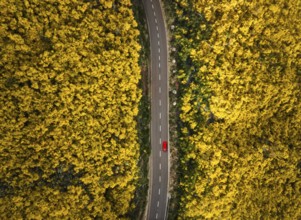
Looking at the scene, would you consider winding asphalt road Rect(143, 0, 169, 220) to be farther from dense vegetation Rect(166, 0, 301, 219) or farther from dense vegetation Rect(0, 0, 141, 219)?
dense vegetation Rect(0, 0, 141, 219)

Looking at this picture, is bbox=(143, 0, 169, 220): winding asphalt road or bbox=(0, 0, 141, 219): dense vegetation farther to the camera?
bbox=(143, 0, 169, 220): winding asphalt road

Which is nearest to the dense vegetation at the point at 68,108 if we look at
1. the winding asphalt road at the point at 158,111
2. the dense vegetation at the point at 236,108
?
the winding asphalt road at the point at 158,111

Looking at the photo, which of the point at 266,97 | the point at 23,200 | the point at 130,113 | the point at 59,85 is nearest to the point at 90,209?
the point at 23,200

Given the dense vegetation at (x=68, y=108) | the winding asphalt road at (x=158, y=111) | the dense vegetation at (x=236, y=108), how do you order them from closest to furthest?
1. the dense vegetation at (x=68, y=108)
2. the dense vegetation at (x=236, y=108)
3. the winding asphalt road at (x=158, y=111)

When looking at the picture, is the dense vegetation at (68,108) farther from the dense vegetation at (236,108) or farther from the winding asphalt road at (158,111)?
the dense vegetation at (236,108)

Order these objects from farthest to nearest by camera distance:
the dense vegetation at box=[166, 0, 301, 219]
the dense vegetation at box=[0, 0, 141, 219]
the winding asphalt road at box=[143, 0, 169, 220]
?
the winding asphalt road at box=[143, 0, 169, 220]
the dense vegetation at box=[166, 0, 301, 219]
the dense vegetation at box=[0, 0, 141, 219]

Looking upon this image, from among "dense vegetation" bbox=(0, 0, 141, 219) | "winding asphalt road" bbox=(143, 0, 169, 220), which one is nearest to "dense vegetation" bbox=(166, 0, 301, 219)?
"winding asphalt road" bbox=(143, 0, 169, 220)

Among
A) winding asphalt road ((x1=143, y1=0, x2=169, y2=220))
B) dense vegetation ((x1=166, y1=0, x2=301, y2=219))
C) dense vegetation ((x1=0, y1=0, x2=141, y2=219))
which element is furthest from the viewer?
winding asphalt road ((x1=143, y1=0, x2=169, y2=220))
